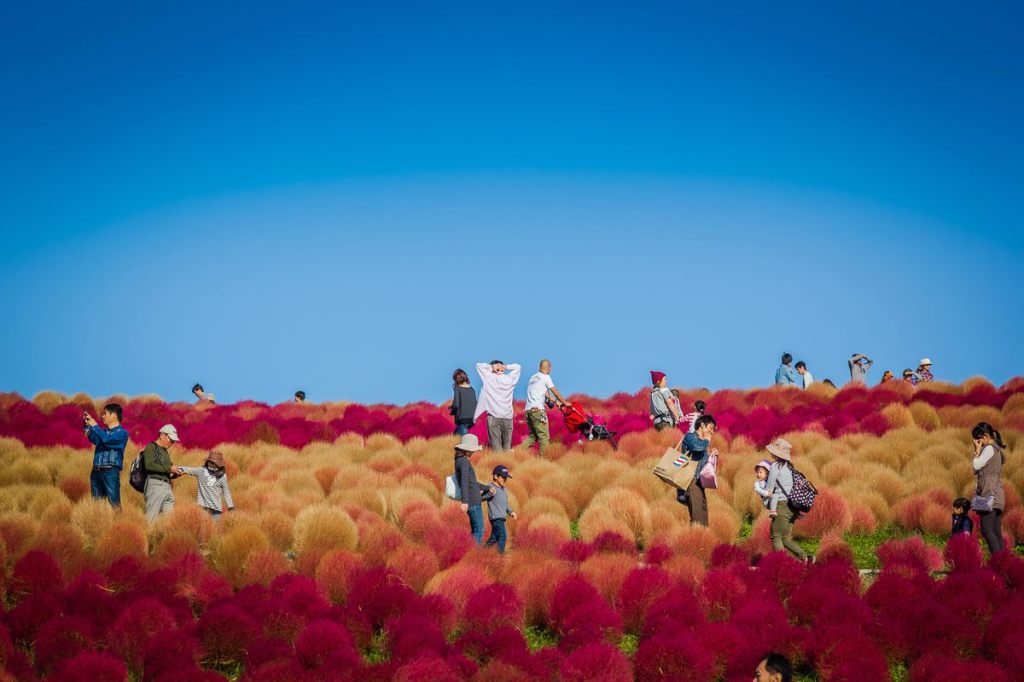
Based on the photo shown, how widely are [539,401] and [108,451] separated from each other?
8.02m

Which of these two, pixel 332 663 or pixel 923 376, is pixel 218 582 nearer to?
pixel 332 663

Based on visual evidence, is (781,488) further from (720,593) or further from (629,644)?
(629,644)

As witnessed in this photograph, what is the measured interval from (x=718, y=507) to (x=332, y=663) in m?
7.86

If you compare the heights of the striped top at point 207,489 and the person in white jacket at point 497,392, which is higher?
the person in white jacket at point 497,392

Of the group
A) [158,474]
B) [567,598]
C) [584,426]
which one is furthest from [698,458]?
[584,426]

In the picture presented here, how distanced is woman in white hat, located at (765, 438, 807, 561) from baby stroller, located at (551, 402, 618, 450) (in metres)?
8.44

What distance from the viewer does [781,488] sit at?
11.8 metres

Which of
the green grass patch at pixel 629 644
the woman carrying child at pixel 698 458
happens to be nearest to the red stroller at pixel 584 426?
the woman carrying child at pixel 698 458

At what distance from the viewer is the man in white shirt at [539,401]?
60.0 feet

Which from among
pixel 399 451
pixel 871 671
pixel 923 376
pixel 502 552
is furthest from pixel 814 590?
pixel 923 376

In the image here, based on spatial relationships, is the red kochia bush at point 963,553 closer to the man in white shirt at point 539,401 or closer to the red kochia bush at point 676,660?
the red kochia bush at point 676,660

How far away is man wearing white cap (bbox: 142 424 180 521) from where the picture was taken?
12.6 metres

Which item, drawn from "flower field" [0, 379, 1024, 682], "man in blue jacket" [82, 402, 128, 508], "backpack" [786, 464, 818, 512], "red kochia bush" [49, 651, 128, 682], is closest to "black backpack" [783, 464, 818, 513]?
"backpack" [786, 464, 818, 512]

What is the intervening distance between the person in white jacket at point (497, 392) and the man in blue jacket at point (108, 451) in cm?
689
